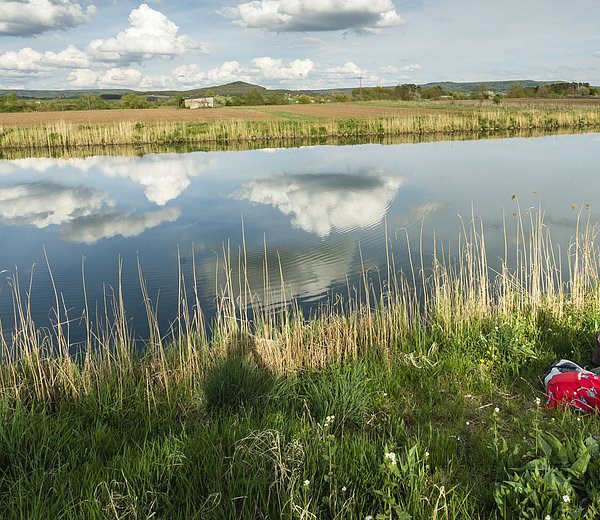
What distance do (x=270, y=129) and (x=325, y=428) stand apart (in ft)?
113

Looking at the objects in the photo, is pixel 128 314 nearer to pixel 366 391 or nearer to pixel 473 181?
pixel 366 391

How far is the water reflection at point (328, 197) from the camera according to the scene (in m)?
13.2

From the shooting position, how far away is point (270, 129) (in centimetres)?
3591

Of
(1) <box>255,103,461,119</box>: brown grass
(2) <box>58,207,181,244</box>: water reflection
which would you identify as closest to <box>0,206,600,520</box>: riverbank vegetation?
(2) <box>58,207,181,244</box>: water reflection

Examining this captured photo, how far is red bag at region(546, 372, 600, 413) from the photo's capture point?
3.70 metres

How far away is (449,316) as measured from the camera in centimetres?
541

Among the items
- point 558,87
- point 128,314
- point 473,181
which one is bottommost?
point 128,314

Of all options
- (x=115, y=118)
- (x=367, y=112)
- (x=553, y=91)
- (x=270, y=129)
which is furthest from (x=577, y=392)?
(x=553, y=91)

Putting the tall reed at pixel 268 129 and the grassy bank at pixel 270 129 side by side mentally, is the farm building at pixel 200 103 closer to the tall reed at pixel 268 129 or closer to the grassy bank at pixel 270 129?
the grassy bank at pixel 270 129

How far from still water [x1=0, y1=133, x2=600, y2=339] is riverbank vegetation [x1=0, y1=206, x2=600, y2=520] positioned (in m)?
2.52

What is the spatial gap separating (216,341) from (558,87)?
119 meters

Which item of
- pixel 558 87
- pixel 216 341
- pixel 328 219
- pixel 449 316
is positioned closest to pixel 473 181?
pixel 328 219

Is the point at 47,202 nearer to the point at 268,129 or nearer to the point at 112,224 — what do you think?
the point at 112,224

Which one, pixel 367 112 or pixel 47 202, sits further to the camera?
pixel 367 112
